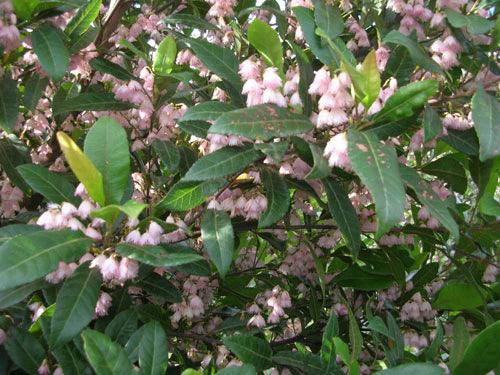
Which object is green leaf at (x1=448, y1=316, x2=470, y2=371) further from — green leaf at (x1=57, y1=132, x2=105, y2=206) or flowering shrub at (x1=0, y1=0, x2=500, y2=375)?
green leaf at (x1=57, y1=132, x2=105, y2=206)

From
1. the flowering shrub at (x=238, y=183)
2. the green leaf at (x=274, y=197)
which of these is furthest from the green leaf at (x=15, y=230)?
the green leaf at (x=274, y=197)

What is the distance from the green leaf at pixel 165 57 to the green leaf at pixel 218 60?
112 mm

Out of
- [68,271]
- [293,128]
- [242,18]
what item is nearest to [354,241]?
[293,128]

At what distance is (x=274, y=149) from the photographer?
141 cm

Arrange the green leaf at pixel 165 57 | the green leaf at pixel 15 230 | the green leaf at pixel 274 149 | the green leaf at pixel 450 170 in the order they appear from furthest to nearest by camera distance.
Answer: the green leaf at pixel 450 170 → the green leaf at pixel 165 57 → the green leaf at pixel 15 230 → the green leaf at pixel 274 149

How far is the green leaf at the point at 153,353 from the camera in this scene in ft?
4.56

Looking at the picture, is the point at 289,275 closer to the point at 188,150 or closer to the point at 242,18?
the point at 188,150

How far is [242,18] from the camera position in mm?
2361

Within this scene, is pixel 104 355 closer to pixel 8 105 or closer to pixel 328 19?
pixel 8 105

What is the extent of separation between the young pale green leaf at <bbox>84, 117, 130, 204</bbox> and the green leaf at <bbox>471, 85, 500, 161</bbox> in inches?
34.2

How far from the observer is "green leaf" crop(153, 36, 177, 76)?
1798 mm

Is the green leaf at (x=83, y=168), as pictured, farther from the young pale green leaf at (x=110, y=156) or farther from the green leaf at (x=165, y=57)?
the green leaf at (x=165, y=57)

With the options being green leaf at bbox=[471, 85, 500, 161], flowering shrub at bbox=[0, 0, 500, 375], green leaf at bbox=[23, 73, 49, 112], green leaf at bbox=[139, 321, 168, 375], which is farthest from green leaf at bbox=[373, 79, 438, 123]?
green leaf at bbox=[23, 73, 49, 112]

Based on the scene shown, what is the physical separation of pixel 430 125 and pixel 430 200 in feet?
0.75
